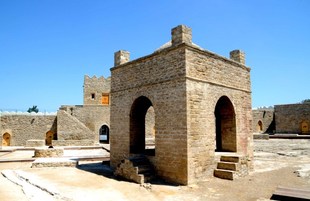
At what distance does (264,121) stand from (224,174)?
1041 inches

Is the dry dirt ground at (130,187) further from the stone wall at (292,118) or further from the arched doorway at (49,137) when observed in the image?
the stone wall at (292,118)

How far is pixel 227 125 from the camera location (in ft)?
36.2

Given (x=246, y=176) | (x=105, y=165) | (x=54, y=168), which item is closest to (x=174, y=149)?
(x=246, y=176)

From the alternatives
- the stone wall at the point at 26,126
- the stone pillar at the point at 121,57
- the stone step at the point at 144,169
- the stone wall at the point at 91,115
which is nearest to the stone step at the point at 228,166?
the stone step at the point at 144,169

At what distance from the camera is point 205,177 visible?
29.1 feet

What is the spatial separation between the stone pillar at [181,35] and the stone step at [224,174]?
4767 mm

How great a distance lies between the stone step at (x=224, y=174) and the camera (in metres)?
8.82

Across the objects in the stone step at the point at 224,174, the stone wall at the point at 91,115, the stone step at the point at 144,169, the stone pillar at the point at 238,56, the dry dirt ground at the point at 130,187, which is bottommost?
the dry dirt ground at the point at 130,187

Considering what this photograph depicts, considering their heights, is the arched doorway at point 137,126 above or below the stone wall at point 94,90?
below

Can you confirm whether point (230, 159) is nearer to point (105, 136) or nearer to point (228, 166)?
point (228, 166)

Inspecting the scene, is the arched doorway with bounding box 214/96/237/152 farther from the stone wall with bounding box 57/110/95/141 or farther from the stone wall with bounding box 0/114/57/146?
the stone wall with bounding box 0/114/57/146

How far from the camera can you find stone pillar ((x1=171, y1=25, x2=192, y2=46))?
348 inches

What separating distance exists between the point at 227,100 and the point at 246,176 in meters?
3.15

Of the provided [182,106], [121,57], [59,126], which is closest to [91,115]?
[59,126]
